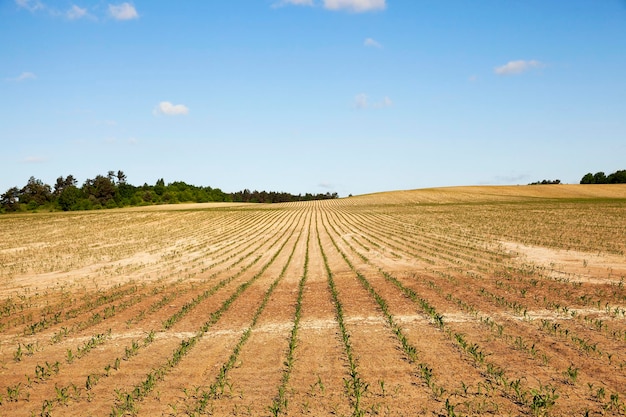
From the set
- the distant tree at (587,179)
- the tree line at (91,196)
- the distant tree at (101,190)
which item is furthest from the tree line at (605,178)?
the distant tree at (101,190)

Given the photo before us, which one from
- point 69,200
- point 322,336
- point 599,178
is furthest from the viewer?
point 599,178

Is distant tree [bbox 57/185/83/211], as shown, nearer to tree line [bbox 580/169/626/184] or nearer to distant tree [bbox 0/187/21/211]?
distant tree [bbox 0/187/21/211]

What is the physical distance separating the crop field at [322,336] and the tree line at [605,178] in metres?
144

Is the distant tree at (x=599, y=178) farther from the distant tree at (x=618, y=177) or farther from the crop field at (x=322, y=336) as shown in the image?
the crop field at (x=322, y=336)

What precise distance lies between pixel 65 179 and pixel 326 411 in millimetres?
192417

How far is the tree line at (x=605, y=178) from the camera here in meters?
139

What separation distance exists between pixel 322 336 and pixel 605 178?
171365mm

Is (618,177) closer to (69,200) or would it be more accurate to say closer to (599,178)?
(599,178)

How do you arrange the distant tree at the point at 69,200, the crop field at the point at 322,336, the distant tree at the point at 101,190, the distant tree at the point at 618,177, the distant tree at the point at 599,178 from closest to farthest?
the crop field at the point at 322,336 → the distant tree at the point at 69,200 → the distant tree at the point at 101,190 → the distant tree at the point at 618,177 → the distant tree at the point at 599,178

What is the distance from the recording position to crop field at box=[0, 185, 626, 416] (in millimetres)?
7320

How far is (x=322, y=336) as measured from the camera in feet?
34.5

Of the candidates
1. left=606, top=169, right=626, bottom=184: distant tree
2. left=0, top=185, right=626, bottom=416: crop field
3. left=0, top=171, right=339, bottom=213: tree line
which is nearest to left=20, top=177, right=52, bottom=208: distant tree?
left=0, top=171, right=339, bottom=213: tree line

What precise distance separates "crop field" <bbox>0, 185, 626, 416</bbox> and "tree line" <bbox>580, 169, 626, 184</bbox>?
144m

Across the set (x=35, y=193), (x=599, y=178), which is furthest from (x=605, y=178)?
(x=35, y=193)
